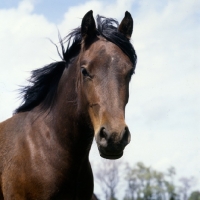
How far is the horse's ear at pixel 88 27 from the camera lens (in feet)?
19.2

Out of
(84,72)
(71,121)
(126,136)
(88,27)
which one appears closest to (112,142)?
(126,136)

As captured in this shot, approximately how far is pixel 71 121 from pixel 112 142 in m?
1.36

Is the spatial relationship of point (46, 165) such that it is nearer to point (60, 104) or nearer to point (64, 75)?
point (60, 104)

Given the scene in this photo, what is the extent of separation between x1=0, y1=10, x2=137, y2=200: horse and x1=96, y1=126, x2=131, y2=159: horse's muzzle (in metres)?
0.08

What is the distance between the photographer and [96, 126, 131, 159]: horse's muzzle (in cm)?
454

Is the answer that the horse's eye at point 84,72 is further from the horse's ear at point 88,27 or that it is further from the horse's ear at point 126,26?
the horse's ear at point 126,26

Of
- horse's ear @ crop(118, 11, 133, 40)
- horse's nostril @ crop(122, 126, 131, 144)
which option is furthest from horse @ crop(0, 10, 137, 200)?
horse's nostril @ crop(122, 126, 131, 144)

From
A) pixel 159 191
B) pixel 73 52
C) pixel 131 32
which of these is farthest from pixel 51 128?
pixel 159 191

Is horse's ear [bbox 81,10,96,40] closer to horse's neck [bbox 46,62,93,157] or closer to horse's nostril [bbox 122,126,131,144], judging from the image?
horse's neck [bbox 46,62,93,157]

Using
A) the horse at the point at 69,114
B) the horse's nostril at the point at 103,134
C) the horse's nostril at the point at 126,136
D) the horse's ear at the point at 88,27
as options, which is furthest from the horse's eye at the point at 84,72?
the horse's nostril at the point at 126,136

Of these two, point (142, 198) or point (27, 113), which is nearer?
point (27, 113)

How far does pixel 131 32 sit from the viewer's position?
6172mm

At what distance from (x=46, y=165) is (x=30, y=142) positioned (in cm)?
45

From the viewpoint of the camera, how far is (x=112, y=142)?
4539mm
